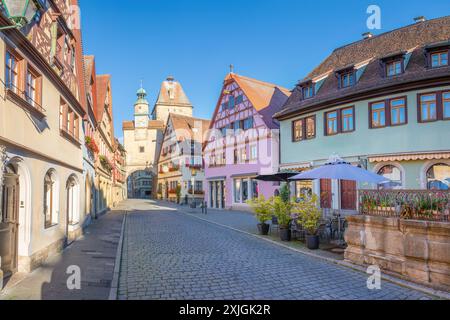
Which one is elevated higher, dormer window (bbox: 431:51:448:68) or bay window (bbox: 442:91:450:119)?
dormer window (bbox: 431:51:448:68)

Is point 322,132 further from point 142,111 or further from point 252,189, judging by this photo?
point 142,111

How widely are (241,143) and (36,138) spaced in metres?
21.0

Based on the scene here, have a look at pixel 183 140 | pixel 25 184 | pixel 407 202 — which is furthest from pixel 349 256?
pixel 183 140

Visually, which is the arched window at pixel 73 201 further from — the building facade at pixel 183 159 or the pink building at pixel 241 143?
the building facade at pixel 183 159

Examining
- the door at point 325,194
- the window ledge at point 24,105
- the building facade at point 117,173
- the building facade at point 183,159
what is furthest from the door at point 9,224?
the building facade at point 183,159

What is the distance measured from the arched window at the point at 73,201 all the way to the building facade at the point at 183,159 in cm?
2479

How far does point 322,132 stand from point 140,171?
57.8 m

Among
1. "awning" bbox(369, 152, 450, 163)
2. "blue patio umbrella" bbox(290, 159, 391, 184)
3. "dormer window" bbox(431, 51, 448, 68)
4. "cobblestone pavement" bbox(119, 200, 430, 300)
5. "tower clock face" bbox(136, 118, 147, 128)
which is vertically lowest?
"cobblestone pavement" bbox(119, 200, 430, 300)

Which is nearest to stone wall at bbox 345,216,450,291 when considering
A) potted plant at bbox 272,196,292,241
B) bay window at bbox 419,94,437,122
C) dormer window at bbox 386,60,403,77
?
potted plant at bbox 272,196,292,241

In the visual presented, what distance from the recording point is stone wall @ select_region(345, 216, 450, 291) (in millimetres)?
6242

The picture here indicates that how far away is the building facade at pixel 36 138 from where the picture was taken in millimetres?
6548

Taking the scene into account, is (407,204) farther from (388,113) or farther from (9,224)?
(388,113)

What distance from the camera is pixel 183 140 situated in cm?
4378

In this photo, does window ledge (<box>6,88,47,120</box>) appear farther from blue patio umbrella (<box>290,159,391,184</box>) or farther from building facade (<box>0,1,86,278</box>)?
blue patio umbrella (<box>290,159,391,184</box>)
